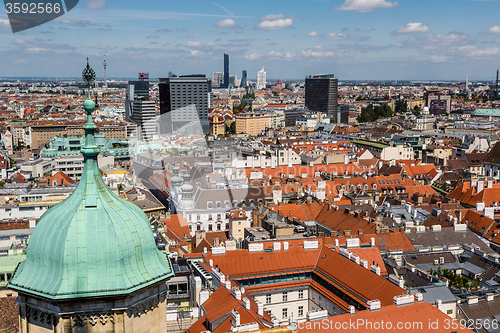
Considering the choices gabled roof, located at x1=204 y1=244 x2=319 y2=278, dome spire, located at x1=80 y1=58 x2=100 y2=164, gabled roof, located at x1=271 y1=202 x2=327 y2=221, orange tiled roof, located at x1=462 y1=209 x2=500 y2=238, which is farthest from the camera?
gabled roof, located at x1=271 y1=202 x2=327 y2=221

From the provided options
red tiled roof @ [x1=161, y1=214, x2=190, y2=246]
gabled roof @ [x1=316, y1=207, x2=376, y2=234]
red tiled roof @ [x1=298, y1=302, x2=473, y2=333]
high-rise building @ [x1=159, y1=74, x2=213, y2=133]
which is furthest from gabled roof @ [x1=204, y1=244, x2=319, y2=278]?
high-rise building @ [x1=159, y1=74, x2=213, y2=133]

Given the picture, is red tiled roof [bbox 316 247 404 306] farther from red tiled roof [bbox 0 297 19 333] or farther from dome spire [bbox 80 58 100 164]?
dome spire [bbox 80 58 100 164]

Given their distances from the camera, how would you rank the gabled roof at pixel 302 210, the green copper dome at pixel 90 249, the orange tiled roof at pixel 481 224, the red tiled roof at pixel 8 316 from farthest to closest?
the gabled roof at pixel 302 210 < the orange tiled roof at pixel 481 224 < the red tiled roof at pixel 8 316 < the green copper dome at pixel 90 249

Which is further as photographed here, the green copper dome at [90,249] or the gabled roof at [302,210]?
the gabled roof at [302,210]

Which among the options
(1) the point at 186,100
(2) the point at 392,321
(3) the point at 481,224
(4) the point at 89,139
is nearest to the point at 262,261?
(2) the point at 392,321

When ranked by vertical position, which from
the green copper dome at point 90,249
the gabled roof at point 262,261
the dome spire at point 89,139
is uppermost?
the dome spire at point 89,139

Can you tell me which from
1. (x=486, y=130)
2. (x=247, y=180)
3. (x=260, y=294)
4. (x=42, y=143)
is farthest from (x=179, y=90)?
(x=260, y=294)

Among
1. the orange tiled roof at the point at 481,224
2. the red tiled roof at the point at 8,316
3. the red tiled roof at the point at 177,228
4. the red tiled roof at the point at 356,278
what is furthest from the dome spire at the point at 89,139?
the orange tiled roof at the point at 481,224

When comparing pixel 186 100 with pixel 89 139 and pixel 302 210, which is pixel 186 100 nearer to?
pixel 302 210

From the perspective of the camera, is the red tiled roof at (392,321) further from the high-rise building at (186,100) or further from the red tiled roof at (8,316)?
the high-rise building at (186,100)
